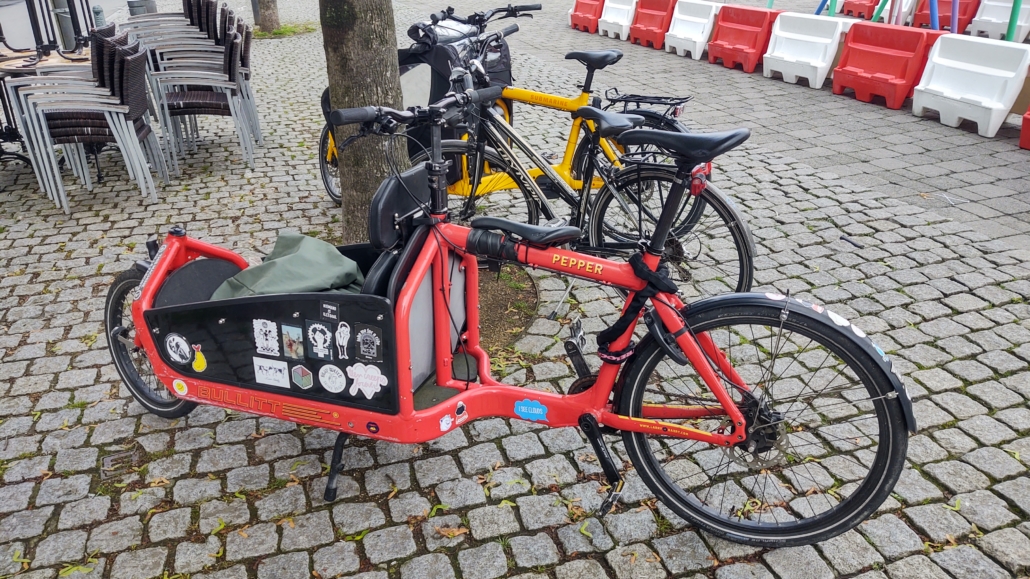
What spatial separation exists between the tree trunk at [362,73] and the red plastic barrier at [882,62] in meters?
6.20

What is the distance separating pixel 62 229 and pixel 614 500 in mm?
4922

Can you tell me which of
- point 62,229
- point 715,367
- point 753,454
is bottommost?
point 62,229

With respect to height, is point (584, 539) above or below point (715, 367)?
below

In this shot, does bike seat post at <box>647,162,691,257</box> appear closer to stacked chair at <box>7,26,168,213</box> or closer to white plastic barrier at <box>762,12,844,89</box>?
stacked chair at <box>7,26,168,213</box>

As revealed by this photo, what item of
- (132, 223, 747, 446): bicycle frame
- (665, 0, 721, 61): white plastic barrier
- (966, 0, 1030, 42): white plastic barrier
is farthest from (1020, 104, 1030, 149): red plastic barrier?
(966, 0, 1030, 42): white plastic barrier

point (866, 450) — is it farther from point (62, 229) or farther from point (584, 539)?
point (62, 229)

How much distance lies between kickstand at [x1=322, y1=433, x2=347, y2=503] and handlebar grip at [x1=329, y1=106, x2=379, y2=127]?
1260 mm

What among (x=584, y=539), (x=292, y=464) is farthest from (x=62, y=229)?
(x=584, y=539)

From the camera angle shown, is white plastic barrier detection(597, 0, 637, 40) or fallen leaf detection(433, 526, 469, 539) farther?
white plastic barrier detection(597, 0, 637, 40)

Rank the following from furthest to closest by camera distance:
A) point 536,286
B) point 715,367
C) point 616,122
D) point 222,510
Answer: point 536,286 < point 616,122 < point 222,510 < point 715,367

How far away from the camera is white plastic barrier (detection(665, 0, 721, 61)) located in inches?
441

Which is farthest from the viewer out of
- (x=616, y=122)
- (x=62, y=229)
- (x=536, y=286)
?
(x=62, y=229)

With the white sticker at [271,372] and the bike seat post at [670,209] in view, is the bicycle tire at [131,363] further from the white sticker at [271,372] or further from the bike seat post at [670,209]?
the bike seat post at [670,209]

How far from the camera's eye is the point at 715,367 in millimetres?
2637
